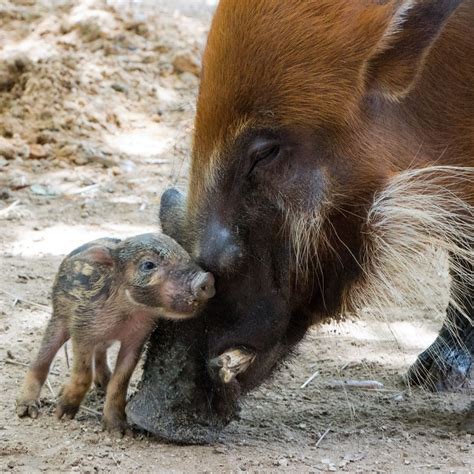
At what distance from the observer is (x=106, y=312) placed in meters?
3.64

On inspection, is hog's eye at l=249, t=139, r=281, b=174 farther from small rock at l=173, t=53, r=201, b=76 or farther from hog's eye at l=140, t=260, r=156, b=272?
small rock at l=173, t=53, r=201, b=76

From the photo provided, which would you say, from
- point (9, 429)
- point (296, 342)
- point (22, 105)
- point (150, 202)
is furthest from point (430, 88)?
point (22, 105)

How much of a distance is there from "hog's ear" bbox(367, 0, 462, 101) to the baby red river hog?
2.96 feet

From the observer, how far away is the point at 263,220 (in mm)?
3402

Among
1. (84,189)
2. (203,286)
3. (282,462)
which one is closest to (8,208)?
(84,189)

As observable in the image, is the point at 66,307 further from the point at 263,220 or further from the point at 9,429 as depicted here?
the point at 263,220

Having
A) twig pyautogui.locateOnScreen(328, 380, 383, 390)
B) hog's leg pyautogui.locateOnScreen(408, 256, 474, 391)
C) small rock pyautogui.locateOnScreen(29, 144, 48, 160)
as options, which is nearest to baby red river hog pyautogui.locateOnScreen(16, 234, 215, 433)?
twig pyautogui.locateOnScreen(328, 380, 383, 390)

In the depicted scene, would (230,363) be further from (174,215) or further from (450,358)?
(450,358)


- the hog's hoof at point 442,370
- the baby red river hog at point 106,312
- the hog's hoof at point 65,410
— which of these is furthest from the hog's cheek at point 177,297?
the hog's hoof at point 442,370

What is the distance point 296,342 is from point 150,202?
10.8 feet

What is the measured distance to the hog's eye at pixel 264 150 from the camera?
133 inches

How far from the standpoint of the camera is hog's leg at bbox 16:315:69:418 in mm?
3725

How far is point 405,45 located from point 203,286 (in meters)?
1.04

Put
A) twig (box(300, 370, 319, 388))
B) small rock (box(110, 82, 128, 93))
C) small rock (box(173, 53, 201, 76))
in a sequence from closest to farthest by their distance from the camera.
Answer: twig (box(300, 370, 319, 388)) < small rock (box(110, 82, 128, 93)) < small rock (box(173, 53, 201, 76))
